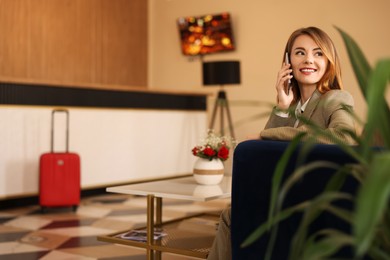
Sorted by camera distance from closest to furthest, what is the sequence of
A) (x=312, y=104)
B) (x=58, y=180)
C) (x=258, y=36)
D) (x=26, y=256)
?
(x=312, y=104)
(x=26, y=256)
(x=58, y=180)
(x=258, y=36)

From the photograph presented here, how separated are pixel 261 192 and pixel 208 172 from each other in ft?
5.32

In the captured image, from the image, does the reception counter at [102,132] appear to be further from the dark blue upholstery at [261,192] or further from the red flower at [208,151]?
the dark blue upholstery at [261,192]

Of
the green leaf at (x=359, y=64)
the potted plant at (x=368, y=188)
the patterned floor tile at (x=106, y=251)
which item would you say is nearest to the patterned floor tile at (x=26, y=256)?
the patterned floor tile at (x=106, y=251)

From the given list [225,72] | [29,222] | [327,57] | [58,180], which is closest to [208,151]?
[327,57]

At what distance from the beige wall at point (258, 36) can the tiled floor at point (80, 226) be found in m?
2.21

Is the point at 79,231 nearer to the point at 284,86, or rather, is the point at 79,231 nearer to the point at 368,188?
the point at 284,86

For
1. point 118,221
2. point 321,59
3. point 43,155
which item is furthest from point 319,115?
point 43,155

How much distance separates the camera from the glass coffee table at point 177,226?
2773mm

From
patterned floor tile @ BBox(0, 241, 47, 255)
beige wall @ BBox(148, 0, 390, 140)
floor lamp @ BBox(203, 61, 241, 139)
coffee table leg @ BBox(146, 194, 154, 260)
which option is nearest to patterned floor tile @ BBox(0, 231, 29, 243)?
patterned floor tile @ BBox(0, 241, 47, 255)

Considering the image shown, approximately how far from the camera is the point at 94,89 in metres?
5.61

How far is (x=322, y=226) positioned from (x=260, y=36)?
5.80 metres

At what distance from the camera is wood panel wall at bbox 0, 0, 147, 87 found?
6.55 metres

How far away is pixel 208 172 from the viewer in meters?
3.37

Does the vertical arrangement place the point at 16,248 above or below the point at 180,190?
below
